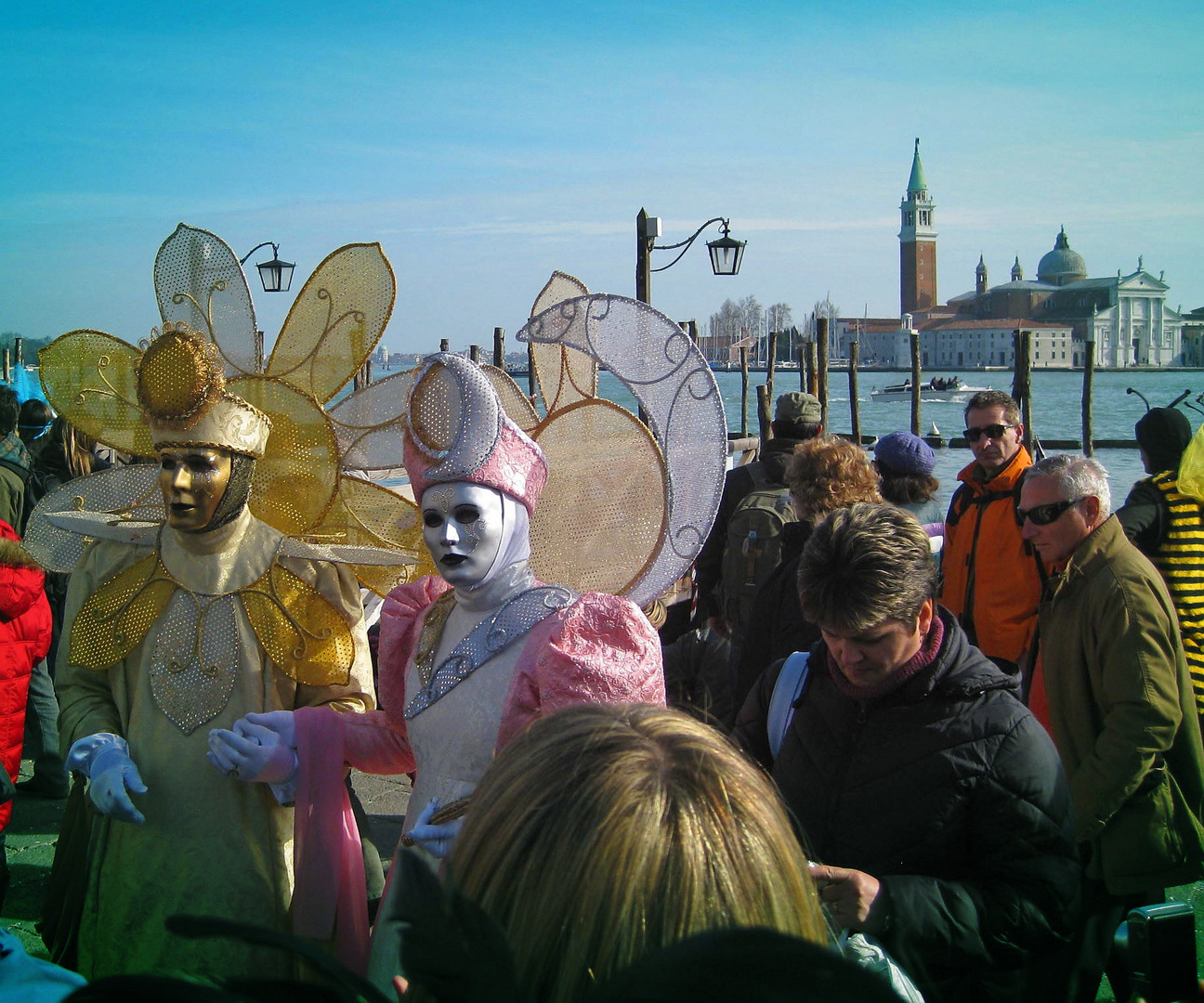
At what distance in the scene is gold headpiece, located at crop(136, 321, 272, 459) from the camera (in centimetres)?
227

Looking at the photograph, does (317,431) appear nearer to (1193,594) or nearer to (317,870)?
(317,870)

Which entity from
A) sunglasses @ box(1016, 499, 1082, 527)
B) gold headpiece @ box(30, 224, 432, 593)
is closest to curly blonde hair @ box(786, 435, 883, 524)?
sunglasses @ box(1016, 499, 1082, 527)

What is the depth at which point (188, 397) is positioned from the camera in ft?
7.42

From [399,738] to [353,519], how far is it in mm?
611

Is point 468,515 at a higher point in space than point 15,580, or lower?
higher

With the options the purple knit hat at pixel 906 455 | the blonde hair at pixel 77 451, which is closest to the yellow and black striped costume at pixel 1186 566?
the purple knit hat at pixel 906 455

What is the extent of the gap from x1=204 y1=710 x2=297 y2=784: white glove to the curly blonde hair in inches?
64.0

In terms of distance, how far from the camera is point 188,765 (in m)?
2.25

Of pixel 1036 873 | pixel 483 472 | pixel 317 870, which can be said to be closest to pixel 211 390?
pixel 483 472

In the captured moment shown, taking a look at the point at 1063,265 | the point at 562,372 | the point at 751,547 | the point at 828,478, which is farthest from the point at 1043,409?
the point at 1063,265

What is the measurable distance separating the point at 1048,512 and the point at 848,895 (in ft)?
5.02

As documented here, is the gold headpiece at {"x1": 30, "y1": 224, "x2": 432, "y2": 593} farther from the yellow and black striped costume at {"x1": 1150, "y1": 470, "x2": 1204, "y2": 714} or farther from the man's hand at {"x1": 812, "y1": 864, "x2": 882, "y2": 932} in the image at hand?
the yellow and black striped costume at {"x1": 1150, "y1": 470, "x2": 1204, "y2": 714}

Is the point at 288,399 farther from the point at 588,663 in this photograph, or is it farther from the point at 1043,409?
the point at 1043,409

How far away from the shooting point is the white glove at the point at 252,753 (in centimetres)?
202
